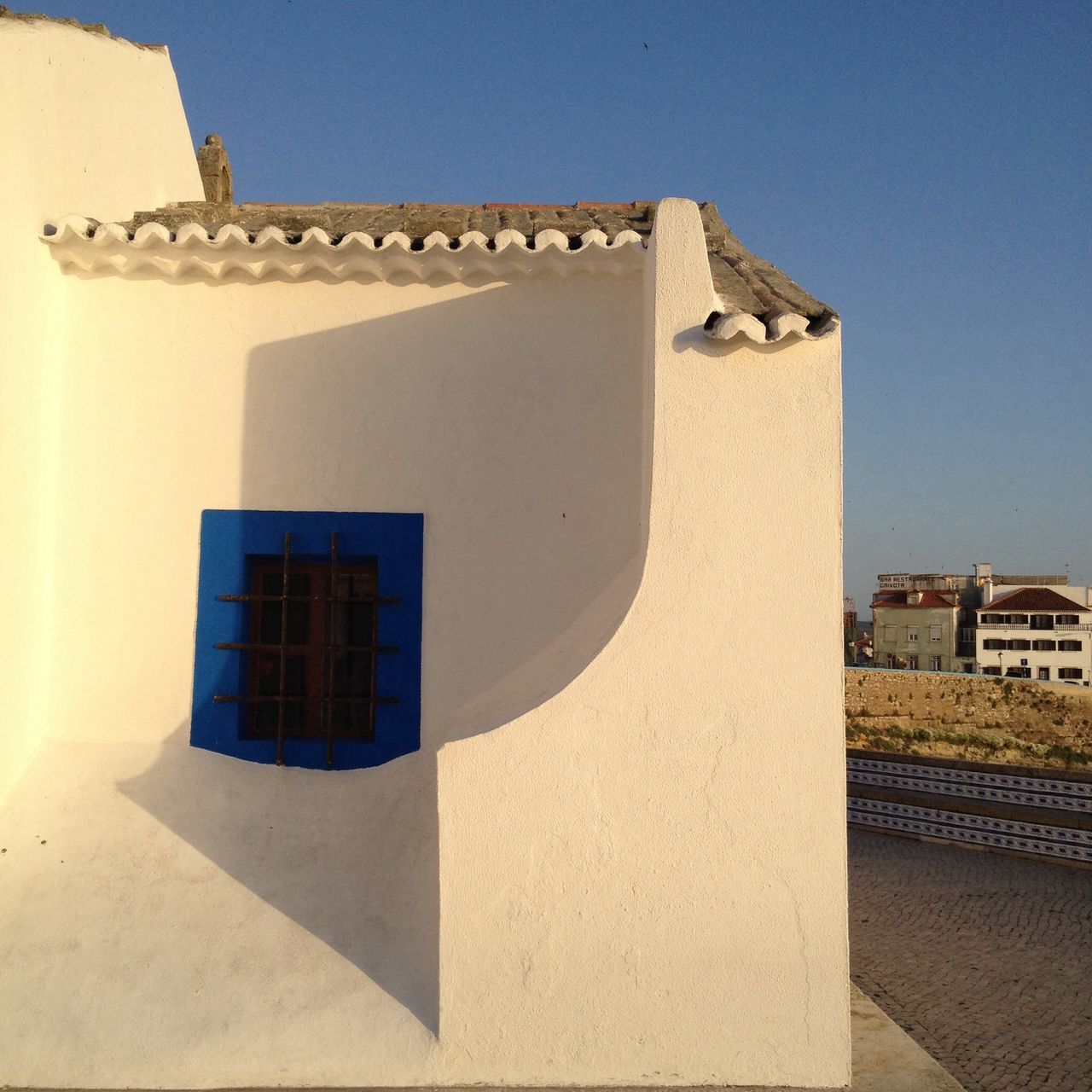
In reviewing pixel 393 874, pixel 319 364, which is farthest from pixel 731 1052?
pixel 319 364

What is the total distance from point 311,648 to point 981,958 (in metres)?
4.68

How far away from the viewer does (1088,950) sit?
20.1 feet

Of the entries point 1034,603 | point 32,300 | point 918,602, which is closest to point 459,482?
point 32,300

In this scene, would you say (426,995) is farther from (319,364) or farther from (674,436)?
(319,364)

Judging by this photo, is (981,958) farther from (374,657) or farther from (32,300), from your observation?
(32,300)

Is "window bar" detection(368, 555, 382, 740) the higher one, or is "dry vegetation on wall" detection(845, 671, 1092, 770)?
"window bar" detection(368, 555, 382, 740)

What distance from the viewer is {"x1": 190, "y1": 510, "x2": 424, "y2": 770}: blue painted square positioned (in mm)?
4344

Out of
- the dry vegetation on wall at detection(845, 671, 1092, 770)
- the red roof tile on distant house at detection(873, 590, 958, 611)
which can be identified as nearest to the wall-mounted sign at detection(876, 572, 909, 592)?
Answer: the red roof tile on distant house at detection(873, 590, 958, 611)

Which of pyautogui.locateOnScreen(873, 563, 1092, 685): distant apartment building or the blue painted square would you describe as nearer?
the blue painted square

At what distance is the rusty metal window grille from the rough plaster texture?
0.82ft

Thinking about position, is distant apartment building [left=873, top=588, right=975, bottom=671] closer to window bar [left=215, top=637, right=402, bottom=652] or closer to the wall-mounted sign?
the wall-mounted sign

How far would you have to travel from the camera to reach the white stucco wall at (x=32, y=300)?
4.00 metres

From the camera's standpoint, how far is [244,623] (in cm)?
444

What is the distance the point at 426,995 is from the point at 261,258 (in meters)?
3.22
